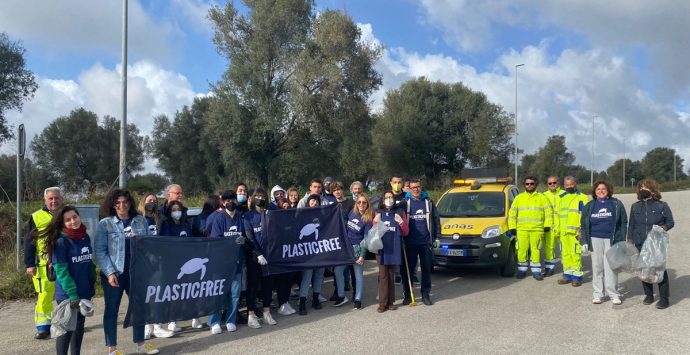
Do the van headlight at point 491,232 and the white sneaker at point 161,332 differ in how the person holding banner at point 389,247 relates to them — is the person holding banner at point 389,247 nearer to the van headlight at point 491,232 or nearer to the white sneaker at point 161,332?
the van headlight at point 491,232

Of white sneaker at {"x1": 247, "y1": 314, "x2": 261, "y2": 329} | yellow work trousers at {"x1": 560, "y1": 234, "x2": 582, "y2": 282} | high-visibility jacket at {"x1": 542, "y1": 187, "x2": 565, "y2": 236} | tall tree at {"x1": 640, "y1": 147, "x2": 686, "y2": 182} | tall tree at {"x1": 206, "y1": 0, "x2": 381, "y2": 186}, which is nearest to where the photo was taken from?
white sneaker at {"x1": 247, "y1": 314, "x2": 261, "y2": 329}

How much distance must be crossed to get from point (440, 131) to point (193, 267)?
3795 cm

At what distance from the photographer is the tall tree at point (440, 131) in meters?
40.6

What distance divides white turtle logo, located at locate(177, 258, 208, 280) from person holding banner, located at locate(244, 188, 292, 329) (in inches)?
25.9

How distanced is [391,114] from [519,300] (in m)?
35.7

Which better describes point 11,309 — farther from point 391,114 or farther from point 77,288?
point 391,114

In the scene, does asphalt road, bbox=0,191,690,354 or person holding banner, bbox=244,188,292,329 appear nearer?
asphalt road, bbox=0,191,690,354

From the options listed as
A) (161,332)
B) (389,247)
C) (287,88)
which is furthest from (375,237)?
(287,88)

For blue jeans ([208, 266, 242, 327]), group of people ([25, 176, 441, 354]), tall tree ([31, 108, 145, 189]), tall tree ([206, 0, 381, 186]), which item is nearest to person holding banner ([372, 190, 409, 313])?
group of people ([25, 176, 441, 354])

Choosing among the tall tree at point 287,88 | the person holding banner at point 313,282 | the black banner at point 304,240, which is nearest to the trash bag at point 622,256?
the black banner at point 304,240

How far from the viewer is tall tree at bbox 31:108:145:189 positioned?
135ft

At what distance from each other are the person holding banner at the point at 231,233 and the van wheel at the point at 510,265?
17.4 ft

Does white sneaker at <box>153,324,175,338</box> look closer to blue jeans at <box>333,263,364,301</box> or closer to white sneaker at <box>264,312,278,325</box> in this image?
white sneaker at <box>264,312,278,325</box>

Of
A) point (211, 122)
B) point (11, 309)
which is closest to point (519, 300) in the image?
point (11, 309)
